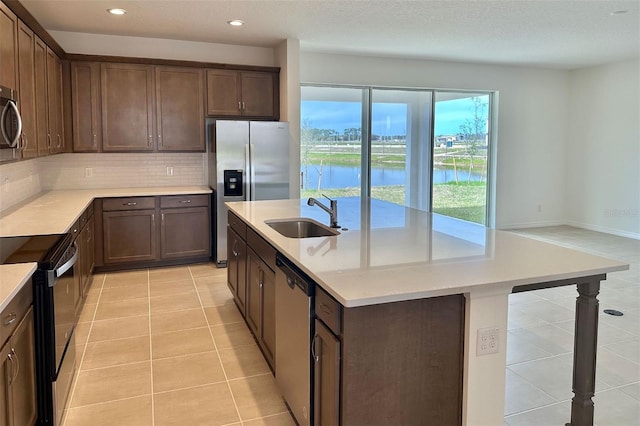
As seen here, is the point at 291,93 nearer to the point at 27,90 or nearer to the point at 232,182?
the point at 232,182

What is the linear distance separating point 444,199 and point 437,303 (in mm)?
6152

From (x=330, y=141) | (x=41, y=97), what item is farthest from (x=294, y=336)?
(x=330, y=141)

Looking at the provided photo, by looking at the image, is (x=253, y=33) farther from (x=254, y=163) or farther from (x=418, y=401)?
(x=418, y=401)

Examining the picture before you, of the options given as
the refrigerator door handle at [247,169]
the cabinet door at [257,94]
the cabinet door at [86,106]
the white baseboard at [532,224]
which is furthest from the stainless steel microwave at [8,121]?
the white baseboard at [532,224]

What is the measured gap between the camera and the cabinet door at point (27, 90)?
11.7ft

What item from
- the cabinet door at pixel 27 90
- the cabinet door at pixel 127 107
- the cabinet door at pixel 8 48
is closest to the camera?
the cabinet door at pixel 8 48

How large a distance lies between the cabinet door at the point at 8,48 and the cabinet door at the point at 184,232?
234 cm

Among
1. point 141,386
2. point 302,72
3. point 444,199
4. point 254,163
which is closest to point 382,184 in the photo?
point 444,199

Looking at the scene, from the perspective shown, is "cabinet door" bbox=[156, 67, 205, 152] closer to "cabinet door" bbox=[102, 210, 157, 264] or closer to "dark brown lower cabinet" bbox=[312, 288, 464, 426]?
"cabinet door" bbox=[102, 210, 157, 264]

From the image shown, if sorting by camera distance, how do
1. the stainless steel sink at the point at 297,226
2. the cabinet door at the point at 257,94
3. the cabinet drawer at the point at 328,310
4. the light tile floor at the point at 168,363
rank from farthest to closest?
the cabinet door at the point at 257,94 → the stainless steel sink at the point at 297,226 → the light tile floor at the point at 168,363 → the cabinet drawer at the point at 328,310

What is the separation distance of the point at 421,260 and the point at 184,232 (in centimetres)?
387

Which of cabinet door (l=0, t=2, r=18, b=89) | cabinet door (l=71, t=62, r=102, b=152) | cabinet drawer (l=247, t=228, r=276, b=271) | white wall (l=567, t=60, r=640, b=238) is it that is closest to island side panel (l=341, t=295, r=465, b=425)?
cabinet drawer (l=247, t=228, r=276, b=271)

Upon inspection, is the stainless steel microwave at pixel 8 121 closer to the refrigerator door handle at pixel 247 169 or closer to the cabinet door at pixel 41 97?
the cabinet door at pixel 41 97

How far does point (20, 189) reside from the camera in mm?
4621
